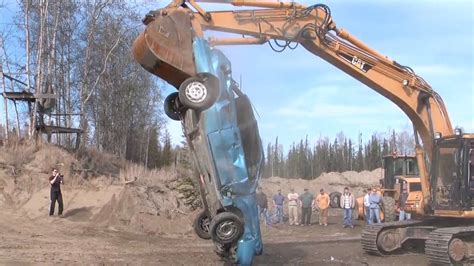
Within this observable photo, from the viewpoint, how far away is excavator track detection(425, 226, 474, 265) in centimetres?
1229

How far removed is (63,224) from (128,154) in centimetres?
2191

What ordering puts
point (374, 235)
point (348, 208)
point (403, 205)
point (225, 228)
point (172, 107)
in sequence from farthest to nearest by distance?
1. point (348, 208)
2. point (403, 205)
3. point (374, 235)
4. point (172, 107)
5. point (225, 228)

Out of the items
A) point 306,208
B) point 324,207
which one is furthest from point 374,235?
point 306,208

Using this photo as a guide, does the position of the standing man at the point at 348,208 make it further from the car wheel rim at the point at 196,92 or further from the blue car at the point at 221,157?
the car wheel rim at the point at 196,92

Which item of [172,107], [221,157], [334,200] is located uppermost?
[172,107]

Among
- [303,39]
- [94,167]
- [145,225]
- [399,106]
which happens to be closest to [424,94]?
[399,106]

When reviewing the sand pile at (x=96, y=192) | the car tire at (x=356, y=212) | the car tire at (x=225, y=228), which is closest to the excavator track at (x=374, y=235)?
the sand pile at (x=96, y=192)

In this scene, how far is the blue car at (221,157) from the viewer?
757 centimetres

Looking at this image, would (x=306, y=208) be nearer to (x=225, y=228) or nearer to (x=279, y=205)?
(x=279, y=205)

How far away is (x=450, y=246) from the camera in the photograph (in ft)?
40.8

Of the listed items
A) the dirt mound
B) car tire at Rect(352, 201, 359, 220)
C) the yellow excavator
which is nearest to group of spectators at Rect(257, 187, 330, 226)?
car tire at Rect(352, 201, 359, 220)

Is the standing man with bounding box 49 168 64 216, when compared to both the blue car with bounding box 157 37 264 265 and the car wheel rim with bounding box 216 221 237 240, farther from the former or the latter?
the car wheel rim with bounding box 216 221 237 240

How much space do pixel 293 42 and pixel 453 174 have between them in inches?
182

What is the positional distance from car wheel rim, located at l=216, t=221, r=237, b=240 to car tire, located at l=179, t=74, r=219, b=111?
1.53 meters
